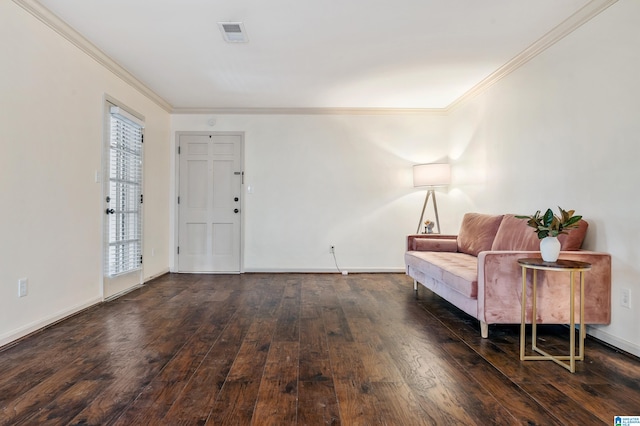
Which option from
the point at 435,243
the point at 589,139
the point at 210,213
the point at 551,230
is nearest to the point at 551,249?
the point at 551,230

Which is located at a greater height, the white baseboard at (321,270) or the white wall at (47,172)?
the white wall at (47,172)

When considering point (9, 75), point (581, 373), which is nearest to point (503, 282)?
point (581, 373)

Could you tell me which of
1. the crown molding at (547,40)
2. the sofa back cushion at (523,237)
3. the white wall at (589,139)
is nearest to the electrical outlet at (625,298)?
the white wall at (589,139)

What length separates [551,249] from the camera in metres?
2.09

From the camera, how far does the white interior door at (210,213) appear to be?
4977 millimetres

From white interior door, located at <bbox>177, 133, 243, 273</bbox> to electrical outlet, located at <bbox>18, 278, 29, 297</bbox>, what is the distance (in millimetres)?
2560

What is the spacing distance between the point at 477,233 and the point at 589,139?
54.5 inches

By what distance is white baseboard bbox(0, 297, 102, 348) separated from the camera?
2252 millimetres

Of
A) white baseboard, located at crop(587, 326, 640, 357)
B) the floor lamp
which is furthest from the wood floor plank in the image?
the floor lamp

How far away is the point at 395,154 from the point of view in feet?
16.6

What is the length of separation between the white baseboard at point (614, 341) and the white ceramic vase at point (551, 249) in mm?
773

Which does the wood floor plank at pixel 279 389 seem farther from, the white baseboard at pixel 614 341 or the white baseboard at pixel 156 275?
the white baseboard at pixel 156 275

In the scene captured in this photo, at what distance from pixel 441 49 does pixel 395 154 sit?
2009 millimetres

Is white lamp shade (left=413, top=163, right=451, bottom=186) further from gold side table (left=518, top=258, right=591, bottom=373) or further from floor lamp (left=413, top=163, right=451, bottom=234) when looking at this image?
gold side table (left=518, top=258, right=591, bottom=373)
